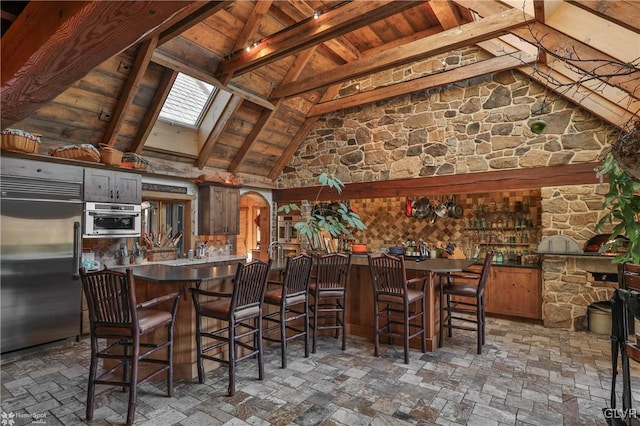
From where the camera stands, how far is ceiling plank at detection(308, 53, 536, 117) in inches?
203

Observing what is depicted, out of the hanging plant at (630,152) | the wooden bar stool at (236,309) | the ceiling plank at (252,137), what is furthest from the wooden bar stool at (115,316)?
the ceiling plank at (252,137)

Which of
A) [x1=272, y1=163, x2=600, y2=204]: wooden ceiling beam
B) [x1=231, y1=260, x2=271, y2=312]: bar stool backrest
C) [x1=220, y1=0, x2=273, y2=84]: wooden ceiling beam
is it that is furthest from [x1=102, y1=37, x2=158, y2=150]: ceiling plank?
[x1=272, y1=163, x2=600, y2=204]: wooden ceiling beam

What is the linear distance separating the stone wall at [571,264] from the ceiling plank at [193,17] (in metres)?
5.06

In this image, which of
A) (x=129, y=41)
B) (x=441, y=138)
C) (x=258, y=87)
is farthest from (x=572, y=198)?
(x=129, y=41)

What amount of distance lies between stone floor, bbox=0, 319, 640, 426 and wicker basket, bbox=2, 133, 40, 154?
2.30 m

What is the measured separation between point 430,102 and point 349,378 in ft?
16.0

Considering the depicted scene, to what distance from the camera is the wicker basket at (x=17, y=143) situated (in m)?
3.79

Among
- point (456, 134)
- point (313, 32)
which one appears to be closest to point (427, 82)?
point (456, 134)

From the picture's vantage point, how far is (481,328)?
4098 millimetres

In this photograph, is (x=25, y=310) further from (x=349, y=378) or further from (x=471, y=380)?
(x=471, y=380)

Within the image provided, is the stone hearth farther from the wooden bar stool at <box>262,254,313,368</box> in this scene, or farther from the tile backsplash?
the wooden bar stool at <box>262,254,313,368</box>

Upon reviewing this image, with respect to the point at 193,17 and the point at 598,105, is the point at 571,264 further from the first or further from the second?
the point at 193,17

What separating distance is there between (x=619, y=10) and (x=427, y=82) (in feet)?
11.3

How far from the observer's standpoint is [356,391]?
9.82ft
